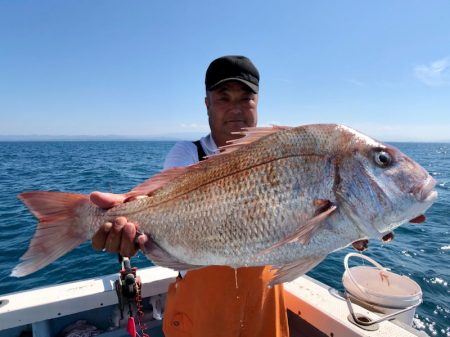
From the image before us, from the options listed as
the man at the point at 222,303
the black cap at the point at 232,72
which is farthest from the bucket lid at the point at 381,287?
the black cap at the point at 232,72

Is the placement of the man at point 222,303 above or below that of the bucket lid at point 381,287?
above

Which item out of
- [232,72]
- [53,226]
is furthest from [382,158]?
[53,226]

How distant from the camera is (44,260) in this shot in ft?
7.55

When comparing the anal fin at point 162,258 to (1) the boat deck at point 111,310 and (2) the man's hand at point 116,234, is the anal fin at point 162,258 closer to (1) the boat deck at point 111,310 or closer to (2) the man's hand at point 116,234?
(2) the man's hand at point 116,234

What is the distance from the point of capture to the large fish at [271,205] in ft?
6.40

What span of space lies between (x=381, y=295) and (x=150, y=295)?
2.90 metres

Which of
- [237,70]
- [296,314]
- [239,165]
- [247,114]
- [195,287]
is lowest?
[296,314]

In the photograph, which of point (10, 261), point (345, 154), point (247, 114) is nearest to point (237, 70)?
point (247, 114)

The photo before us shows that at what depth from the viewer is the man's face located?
3396 mm

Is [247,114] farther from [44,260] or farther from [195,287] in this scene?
[44,260]

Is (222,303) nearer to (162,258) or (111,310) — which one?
(162,258)

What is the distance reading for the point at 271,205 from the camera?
6.72 ft

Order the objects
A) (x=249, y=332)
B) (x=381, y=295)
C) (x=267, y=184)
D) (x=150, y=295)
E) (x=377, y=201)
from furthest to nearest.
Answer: (x=150, y=295), (x=381, y=295), (x=249, y=332), (x=267, y=184), (x=377, y=201)

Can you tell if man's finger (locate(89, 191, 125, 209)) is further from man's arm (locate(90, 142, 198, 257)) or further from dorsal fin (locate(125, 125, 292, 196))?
dorsal fin (locate(125, 125, 292, 196))
